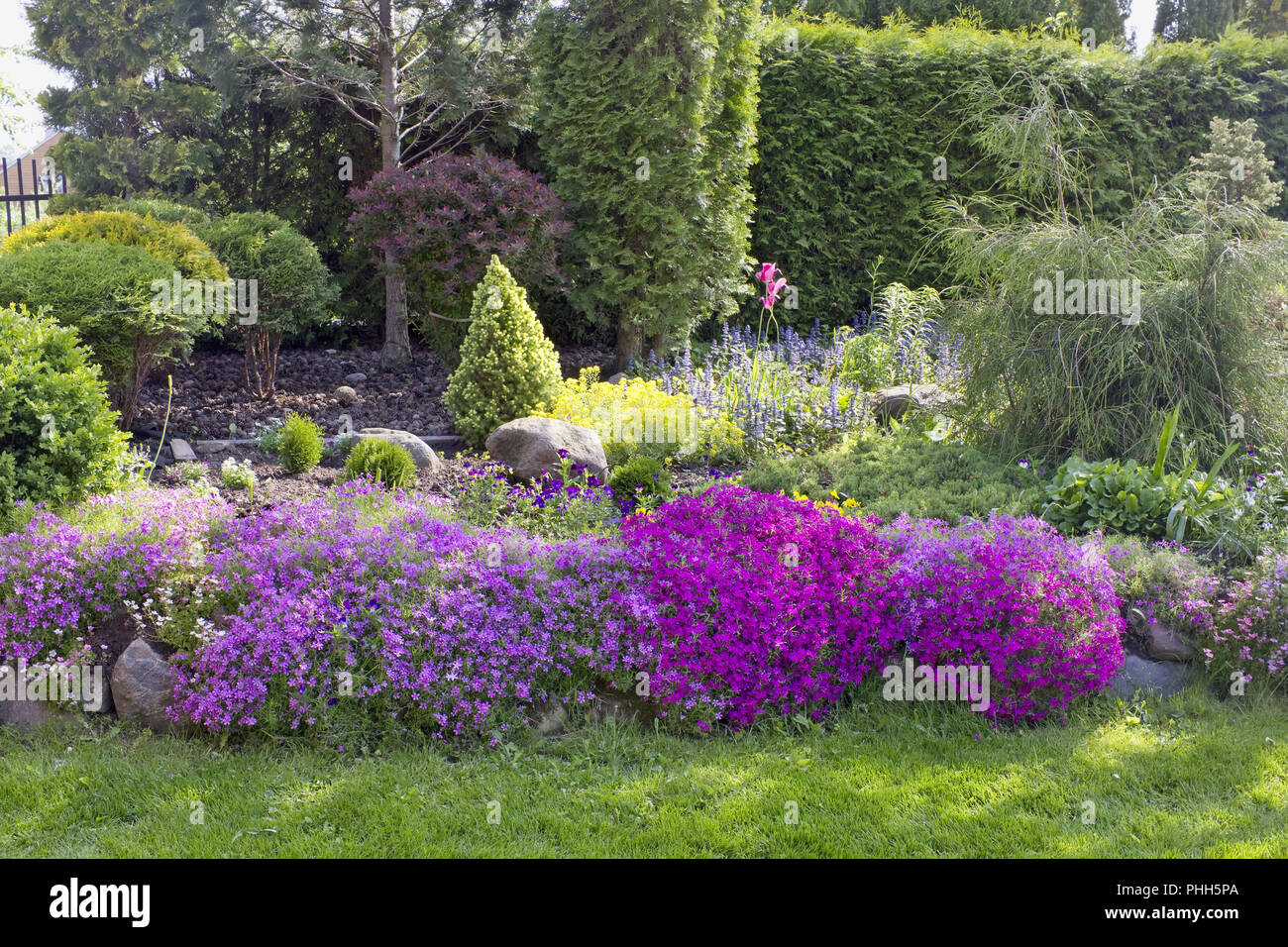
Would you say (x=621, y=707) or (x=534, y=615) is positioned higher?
(x=534, y=615)

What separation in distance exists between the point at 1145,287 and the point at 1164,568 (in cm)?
249

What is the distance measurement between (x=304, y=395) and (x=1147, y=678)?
6461 millimetres

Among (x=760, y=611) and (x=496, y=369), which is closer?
(x=760, y=611)

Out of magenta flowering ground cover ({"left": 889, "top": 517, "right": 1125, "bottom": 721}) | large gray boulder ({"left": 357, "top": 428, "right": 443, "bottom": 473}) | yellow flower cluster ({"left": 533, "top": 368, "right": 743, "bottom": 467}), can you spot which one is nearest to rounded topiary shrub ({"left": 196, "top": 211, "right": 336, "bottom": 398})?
large gray boulder ({"left": 357, "top": 428, "right": 443, "bottom": 473})

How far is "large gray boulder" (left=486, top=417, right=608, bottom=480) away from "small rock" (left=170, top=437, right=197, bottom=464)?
2046mm

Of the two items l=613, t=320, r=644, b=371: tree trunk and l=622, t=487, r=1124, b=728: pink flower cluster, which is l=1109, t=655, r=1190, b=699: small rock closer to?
l=622, t=487, r=1124, b=728: pink flower cluster

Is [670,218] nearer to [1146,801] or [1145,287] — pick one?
[1145,287]

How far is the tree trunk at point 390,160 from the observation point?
28.1 feet

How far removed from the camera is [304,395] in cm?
794

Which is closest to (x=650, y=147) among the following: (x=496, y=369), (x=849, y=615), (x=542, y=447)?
(x=496, y=369)

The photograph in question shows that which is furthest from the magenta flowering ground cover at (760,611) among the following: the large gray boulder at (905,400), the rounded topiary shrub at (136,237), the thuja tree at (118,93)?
the thuja tree at (118,93)

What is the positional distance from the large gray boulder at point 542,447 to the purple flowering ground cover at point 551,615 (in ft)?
5.06

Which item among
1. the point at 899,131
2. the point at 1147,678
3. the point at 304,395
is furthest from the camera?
the point at 899,131

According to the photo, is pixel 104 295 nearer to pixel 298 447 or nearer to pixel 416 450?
pixel 298 447
